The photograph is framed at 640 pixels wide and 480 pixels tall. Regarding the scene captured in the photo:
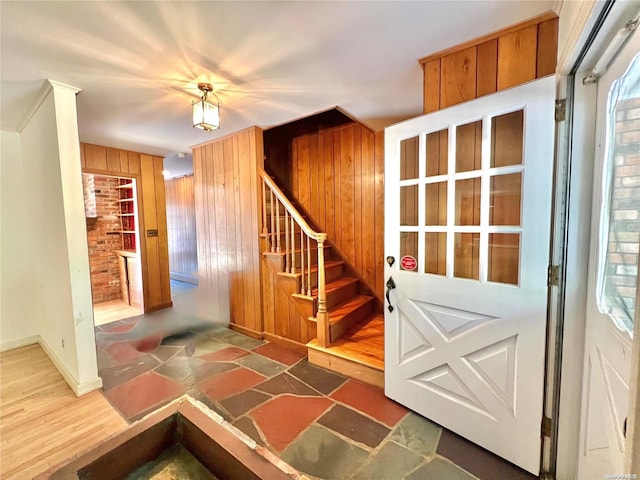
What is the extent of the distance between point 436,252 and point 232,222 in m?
2.54

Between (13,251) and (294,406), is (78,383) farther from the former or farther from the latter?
(13,251)

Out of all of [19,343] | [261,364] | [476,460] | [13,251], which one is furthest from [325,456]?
[13,251]

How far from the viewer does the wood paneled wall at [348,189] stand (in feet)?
10.8

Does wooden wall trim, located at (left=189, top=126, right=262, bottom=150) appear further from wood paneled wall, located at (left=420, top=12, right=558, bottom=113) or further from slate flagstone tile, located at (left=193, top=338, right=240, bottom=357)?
slate flagstone tile, located at (left=193, top=338, right=240, bottom=357)

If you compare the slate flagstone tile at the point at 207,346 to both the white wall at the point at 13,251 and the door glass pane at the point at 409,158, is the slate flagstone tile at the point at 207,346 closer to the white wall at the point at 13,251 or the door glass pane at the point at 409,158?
the white wall at the point at 13,251

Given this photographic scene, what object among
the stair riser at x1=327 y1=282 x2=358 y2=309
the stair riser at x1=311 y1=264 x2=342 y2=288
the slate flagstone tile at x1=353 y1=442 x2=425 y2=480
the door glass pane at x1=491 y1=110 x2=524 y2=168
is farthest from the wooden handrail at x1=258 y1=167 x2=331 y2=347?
the door glass pane at x1=491 y1=110 x2=524 y2=168

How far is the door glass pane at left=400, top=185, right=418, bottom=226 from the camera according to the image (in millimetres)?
1874

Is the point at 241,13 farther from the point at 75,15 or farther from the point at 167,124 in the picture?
the point at 167,124

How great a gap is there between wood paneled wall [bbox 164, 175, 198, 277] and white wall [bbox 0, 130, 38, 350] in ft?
10.6

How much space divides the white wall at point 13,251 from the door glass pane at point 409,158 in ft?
14.1

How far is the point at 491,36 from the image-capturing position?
1.60 m

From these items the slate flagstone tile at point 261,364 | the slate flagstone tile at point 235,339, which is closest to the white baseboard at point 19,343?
the slate flagstone tile at point 235,339

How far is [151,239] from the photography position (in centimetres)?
438

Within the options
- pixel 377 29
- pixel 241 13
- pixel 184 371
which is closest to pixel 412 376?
pixel 184 371
